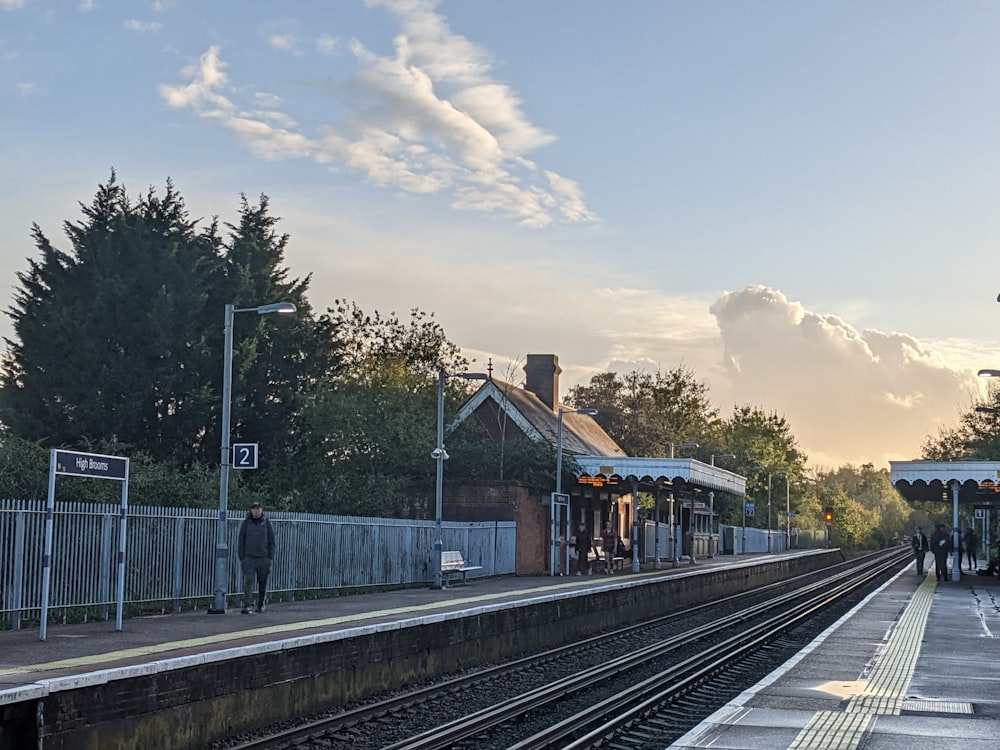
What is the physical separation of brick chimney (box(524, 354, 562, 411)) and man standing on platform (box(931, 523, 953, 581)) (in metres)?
21.2

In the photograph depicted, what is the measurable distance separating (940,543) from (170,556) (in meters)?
29.0

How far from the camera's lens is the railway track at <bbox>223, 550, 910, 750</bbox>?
42.0 feet

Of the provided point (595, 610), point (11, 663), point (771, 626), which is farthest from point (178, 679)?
point (771, 626)

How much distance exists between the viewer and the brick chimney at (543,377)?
200 feet

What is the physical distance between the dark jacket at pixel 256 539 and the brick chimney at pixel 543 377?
40.1m

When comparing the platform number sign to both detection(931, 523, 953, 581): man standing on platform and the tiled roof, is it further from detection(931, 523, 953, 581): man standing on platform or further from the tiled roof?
detection(931, 523, 953, 581): man standing on platform

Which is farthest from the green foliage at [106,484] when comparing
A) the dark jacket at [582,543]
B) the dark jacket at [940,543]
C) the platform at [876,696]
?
the dark jacket at [940,543]

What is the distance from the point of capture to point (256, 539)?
20656 millimetres

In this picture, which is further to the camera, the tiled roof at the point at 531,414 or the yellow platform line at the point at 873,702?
the tiled roof at the point at 531,414

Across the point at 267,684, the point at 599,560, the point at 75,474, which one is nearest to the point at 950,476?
the point at 599,560

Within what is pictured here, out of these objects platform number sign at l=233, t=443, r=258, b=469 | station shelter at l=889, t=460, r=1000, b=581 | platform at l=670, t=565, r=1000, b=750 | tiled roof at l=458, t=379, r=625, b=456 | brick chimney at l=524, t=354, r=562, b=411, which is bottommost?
platform at l=670, t=565, r=1000, b=750

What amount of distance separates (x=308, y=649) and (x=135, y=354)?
24983mm

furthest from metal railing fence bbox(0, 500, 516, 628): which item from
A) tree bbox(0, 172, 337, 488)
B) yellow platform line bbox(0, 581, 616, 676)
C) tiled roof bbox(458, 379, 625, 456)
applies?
tiled roof bbox(458, 379, 625, 456)

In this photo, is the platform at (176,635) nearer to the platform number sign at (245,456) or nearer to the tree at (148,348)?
the platform number sign at (245,456)
